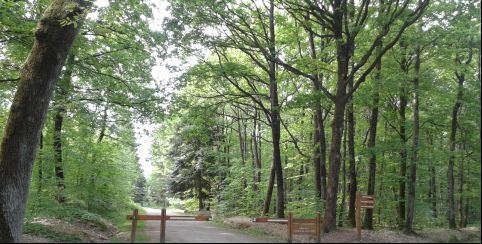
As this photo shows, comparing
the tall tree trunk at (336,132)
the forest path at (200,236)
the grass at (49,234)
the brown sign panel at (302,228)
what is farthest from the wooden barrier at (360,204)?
the grass at (49,234)

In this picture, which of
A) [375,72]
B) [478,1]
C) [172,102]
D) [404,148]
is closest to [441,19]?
[478,1]

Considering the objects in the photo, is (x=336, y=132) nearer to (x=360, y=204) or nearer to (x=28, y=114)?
(x=360, y=204)

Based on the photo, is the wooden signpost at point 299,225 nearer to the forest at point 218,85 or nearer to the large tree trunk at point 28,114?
the forest at point 218,85

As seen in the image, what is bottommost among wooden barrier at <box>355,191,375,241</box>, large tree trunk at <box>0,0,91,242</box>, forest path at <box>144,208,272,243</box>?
forest path at <box>144,208,272,243</box>

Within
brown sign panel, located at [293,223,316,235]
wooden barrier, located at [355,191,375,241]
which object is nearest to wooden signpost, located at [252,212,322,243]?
brown sign panel, located at [293,223,316,235]

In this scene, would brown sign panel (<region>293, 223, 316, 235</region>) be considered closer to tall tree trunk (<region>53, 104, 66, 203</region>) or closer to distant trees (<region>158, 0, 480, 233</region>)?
distant trees (<region>158, 0, 480, 233</region>)

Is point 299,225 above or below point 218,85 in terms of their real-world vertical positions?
below

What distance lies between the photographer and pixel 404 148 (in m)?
16.2

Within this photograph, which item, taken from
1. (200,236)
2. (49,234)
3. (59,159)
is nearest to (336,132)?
(200,236)

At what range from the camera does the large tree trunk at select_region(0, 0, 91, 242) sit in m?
9.40

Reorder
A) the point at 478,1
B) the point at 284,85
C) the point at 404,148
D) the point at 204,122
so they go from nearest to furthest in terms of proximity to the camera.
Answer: the point at 478,1, the point at 404,148, the point at 204,122, the point at 284,85

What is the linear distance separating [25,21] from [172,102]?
299 inches

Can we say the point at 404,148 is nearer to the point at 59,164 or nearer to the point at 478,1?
the point at 478,1

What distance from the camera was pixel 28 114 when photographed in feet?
31.8
